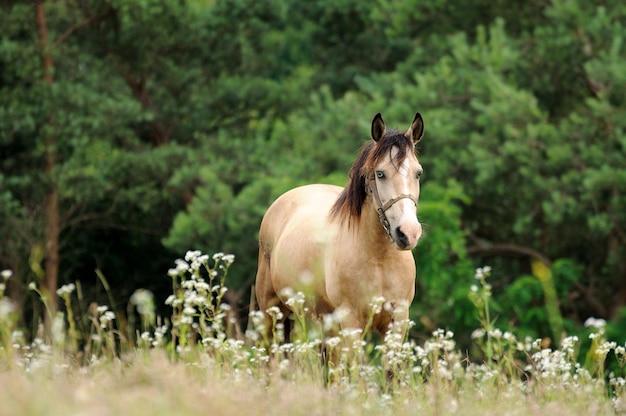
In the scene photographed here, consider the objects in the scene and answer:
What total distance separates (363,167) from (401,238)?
0.74 m

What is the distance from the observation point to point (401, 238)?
5.91 m

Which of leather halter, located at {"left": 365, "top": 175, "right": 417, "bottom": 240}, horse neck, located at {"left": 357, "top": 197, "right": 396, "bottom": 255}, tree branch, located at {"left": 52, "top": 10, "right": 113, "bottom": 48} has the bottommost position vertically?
horse neck, located at {"left": 357, "top": 197, "right": 396, "bottom": 255}

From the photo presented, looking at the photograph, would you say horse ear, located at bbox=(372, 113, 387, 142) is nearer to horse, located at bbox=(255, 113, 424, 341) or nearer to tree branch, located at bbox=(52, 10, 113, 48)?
horse, located at bbox=(255, 113, 424, 341)

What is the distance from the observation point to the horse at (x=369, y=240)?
239 inches

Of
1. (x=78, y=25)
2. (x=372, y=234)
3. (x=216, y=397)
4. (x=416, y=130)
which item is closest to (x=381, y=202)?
(x=372, y=234)

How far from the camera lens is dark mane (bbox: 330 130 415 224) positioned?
625 cm

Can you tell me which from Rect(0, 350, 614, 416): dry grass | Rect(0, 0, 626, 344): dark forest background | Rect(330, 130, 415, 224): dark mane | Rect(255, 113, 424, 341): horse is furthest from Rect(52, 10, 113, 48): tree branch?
Rect(0, 350, 614, 416): dry grass

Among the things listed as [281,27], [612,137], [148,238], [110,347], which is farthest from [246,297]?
[110,347]

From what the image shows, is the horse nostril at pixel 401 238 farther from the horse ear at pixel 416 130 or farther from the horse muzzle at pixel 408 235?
the horse ear at pixel 416 130

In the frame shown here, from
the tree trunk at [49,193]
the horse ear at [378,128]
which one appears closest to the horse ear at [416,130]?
the horse ear at [378,128]

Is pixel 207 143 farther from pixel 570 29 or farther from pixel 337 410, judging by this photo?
pixel 337 410

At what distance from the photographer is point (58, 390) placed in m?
3.71

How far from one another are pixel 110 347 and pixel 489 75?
1405 centimetres

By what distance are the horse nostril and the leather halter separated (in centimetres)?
14
